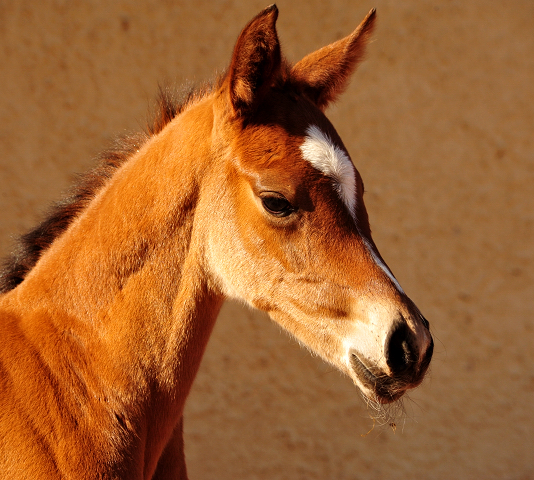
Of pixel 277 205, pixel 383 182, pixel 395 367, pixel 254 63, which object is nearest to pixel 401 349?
pixel 395 367

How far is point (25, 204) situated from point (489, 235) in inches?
117

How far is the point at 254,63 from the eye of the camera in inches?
56.9

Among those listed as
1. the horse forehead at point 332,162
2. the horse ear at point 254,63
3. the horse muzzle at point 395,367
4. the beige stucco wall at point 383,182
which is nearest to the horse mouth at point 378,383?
the horse muzzle at point 395,367

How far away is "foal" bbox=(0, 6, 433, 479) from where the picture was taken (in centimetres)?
138

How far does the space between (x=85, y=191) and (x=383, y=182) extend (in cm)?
226

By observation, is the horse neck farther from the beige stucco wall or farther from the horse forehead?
the beige stucco wall

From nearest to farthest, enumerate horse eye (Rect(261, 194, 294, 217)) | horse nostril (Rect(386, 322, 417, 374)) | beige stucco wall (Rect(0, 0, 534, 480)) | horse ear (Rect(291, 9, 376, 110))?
horse nostril (Rect(386, 322, 417, 374))
horse eye (Rect(261, 194, 294, 217))
horse ear (Rect(291, 9, 376, 110))
beige stucco wall (Rect(0, 0, 534, 480))

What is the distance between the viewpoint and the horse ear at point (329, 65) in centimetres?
171

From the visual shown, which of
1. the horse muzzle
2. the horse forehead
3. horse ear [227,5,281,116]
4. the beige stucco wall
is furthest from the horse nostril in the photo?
the beige stucco wall

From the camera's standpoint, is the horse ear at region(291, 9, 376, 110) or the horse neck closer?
the horse neck

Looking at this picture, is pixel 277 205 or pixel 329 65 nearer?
pixel 277 205

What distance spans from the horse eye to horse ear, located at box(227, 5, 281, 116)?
25 cm

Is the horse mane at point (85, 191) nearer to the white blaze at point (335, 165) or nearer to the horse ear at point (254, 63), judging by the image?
the horse ear at point (254, 63)

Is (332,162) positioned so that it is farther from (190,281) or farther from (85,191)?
(85,191)
